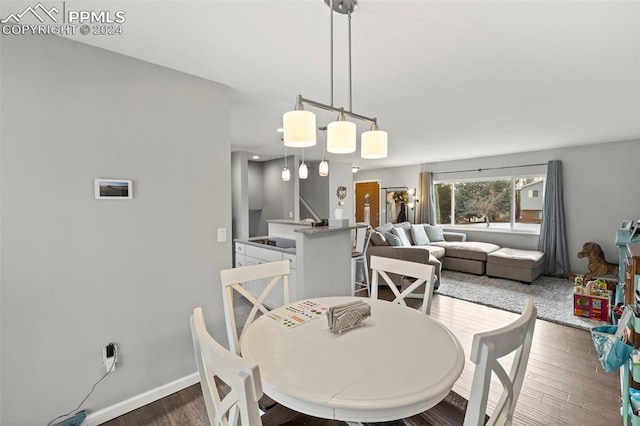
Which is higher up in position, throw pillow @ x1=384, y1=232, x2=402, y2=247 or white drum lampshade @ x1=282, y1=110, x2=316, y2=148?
white drum lampshade @ x1=282, y1=110, x2=316, y2=148

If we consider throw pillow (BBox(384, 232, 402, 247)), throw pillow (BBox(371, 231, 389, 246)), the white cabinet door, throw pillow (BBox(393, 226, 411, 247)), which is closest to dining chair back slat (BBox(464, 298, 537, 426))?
the white cabinet door

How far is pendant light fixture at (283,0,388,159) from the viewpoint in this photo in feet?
4.19

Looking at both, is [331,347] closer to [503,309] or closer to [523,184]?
[503,309]

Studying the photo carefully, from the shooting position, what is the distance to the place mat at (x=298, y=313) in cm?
153

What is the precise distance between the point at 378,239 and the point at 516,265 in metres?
2.46

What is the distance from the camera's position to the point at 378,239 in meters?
5.01

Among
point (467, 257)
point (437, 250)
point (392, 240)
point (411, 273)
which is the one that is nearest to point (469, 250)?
point (467, 257)

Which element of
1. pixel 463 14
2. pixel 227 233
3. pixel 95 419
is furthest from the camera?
pixel 227 233

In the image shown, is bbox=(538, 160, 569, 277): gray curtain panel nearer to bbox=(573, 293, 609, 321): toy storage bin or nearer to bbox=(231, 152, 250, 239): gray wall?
bbox=(573, 293, 609, 321): toy storage bin

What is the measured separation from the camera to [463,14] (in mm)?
1547

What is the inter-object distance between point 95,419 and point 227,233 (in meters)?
1.44

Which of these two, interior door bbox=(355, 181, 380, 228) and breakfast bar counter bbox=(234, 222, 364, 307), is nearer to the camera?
breakfast bar counter bbox=(234, 222, 364, 307)

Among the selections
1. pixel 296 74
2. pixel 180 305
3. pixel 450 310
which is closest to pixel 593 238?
pixel 450 310

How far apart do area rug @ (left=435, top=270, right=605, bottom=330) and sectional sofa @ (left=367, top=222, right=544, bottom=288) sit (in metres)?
0.18
